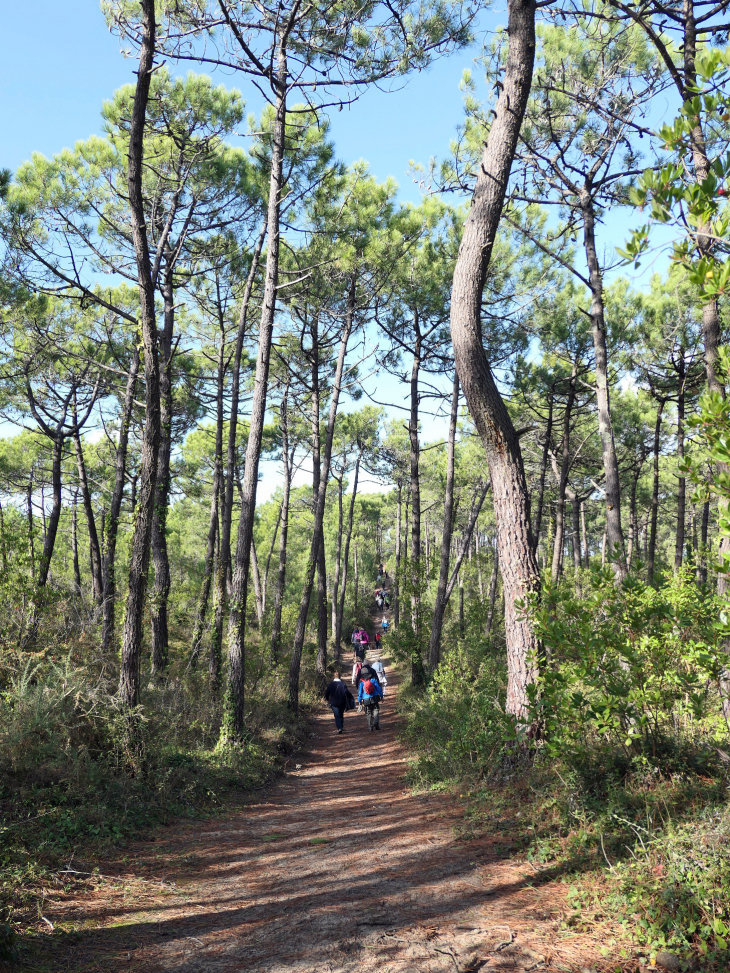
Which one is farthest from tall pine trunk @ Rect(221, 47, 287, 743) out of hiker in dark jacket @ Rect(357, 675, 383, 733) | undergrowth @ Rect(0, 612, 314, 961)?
hiker in dark jacket @ Rect(357, 675, 383, 733)

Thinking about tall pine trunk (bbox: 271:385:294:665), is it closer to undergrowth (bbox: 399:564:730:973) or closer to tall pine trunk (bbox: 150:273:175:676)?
tall pine trunk (bbox: 150:273:175:676)

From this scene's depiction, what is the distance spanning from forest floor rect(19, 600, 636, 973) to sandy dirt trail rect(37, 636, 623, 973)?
0.03ft

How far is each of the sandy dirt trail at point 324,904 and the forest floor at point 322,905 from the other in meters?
0.01

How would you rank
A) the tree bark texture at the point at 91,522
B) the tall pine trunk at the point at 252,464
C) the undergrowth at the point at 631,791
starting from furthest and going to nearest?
the tree bark texture at the point at 91,522 → the tall pine trunk at the point at 252,464 → the undergrowth at the point at 631,791

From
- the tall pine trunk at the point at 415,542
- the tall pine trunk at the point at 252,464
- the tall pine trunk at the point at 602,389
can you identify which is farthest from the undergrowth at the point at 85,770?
the tall pine trunk at the point at 602,389

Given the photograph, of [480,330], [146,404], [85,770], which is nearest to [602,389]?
[480,330]

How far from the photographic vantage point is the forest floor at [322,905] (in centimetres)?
300

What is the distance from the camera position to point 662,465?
89.6 ft

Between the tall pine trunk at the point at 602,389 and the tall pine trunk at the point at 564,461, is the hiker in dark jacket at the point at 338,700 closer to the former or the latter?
the tall pine trunk at the point at 564,461

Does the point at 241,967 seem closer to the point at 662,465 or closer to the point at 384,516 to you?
the point at 662,465

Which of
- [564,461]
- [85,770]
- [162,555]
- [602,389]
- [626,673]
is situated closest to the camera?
[626,673]

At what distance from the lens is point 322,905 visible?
375cm

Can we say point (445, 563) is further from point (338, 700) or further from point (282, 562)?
point (282, 562)

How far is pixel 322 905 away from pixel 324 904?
0.02 m
